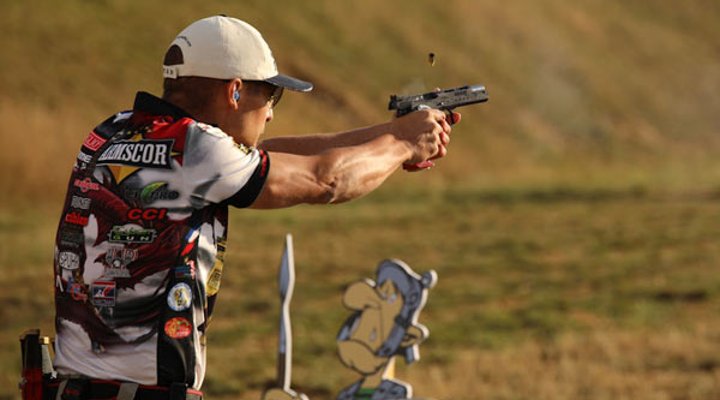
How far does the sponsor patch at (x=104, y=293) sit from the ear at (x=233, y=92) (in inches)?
25.0

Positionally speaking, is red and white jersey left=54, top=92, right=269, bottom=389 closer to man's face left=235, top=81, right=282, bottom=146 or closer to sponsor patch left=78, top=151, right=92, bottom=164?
sponsor patch left=78, top=151, right=92, bottom=164

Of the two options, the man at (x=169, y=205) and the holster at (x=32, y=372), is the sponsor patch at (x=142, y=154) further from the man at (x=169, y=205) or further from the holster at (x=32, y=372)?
the holster at (x=32, y=372)

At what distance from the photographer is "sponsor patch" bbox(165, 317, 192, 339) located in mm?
4227

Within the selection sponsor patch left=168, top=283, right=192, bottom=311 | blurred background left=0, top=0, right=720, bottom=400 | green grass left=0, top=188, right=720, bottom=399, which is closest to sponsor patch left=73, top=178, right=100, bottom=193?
sponsor patch left=168, top=283, right=192, bottom=311

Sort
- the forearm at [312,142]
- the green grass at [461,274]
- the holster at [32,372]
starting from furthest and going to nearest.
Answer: the green grass at [461,274] → the forearm at [312,142] → the holster at [32,372]

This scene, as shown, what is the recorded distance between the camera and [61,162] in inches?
1184

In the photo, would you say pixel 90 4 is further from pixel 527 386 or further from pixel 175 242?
pixel 175 242

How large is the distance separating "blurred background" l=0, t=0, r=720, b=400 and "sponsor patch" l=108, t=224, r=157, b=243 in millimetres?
1379

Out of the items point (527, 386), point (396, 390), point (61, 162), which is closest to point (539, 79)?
point (61, 162)

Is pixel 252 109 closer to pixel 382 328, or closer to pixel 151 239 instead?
pixel 151 239

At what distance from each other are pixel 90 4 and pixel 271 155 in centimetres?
3562

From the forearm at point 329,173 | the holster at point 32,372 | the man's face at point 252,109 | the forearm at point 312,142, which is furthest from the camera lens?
the forearm at point 312,142

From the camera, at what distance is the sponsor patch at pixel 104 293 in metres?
4.25

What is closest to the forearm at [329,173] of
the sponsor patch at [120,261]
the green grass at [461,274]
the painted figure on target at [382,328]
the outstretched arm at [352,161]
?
the outstretched arm at [352,161]
